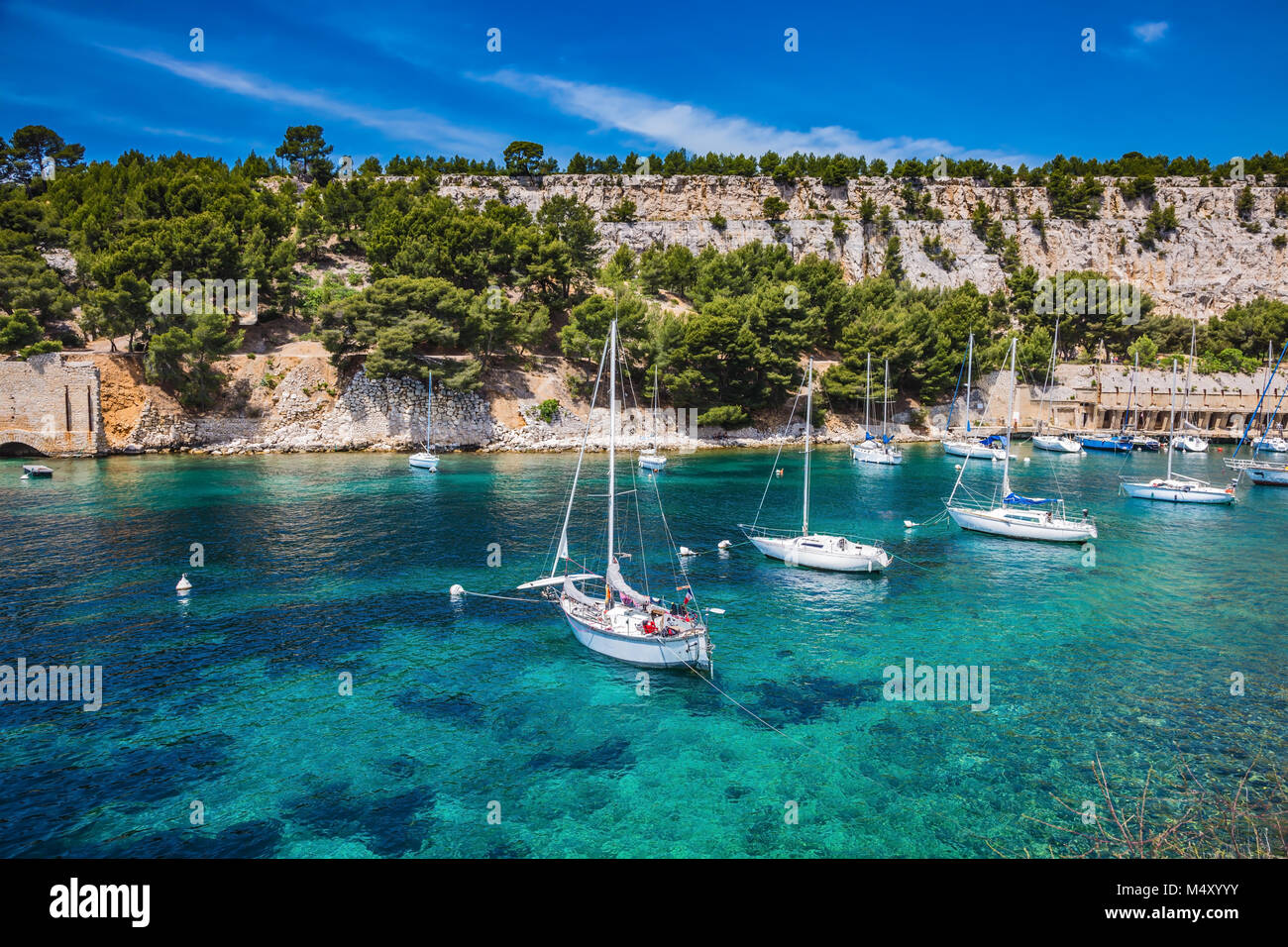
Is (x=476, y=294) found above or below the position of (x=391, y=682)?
above

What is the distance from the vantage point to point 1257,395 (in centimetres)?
9212

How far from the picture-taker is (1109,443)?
7869cm

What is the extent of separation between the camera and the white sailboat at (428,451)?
56.6m

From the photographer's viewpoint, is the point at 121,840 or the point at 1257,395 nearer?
the point at 121,840

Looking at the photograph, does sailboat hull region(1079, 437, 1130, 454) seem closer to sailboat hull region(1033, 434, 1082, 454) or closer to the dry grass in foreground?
sailboat hull region(1033, 434, 1082, 454)

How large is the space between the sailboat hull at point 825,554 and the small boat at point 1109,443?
60.5 meters

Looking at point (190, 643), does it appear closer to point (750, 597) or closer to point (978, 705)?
point (750, 597)

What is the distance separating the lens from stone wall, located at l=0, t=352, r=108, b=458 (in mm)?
58188

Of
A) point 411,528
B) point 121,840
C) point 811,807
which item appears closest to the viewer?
point 121,840

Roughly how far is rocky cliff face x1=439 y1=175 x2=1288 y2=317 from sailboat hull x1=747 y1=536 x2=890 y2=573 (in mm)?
91703

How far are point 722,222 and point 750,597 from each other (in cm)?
10041
